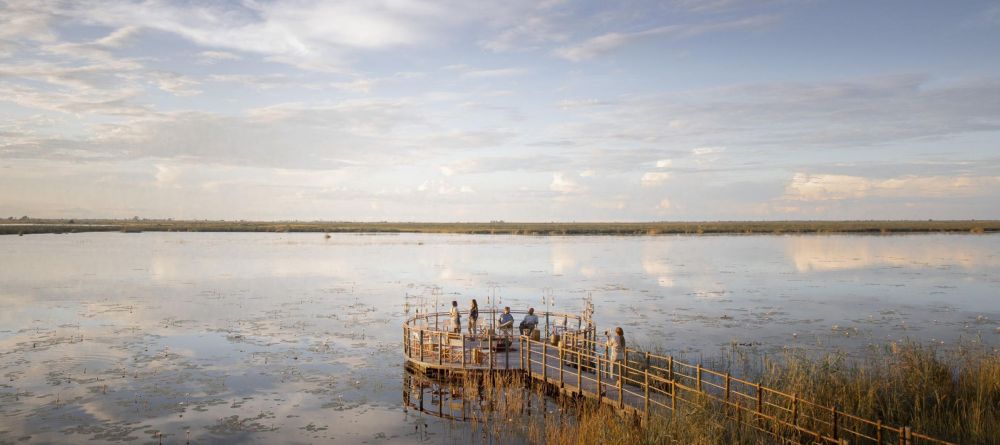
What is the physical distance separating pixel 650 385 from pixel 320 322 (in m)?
18.9

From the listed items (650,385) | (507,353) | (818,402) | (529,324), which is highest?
(529,324)

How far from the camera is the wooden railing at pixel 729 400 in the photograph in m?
12.8

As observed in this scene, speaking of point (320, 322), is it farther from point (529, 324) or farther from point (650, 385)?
point (650, 385)

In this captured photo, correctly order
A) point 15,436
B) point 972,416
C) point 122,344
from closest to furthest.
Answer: point 972,416
point 15,436
point 122,344

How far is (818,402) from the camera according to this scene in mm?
15078

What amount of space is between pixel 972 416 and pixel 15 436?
20.5 meters

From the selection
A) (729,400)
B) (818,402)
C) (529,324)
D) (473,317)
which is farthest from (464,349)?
(818,402)

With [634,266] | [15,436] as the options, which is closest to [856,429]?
[15,436]

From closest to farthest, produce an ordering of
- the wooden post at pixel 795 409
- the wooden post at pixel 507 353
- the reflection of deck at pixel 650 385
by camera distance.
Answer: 1. the wooden post at pixel 795 409
2. the reflection of deck at pixel 650 385
3. the wooden post at pixel 507 353

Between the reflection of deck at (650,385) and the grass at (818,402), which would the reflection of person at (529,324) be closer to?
the reflection of deck at (650,385)

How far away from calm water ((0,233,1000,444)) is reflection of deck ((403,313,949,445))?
233 cm

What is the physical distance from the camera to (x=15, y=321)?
31.5 metres

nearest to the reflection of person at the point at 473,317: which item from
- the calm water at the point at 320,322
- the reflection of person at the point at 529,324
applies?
the reflection of person at the point at 529,324

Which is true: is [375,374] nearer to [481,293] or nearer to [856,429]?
[856,429]
